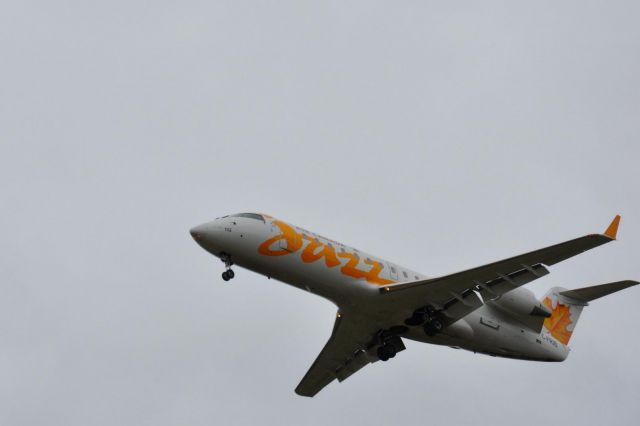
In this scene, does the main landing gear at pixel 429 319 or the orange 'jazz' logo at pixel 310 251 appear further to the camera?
the main landing gear at pixel 429 319

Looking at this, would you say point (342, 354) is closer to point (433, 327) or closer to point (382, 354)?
point (382, 354)

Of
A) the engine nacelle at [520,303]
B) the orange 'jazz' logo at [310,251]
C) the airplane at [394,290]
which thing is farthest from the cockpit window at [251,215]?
the engine nacelle at [520,303]

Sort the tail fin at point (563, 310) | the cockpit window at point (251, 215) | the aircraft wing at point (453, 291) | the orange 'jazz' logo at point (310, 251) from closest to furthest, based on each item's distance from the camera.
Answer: the aircraft wing at point (453, 291) → the orange 'jazz' logo at point (310, 251) → the cockpit window at point (251, 215) → the tail fin at point (563, 310)

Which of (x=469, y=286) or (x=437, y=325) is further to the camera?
(x=437, y=325)

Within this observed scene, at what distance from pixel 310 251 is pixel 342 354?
6225mm

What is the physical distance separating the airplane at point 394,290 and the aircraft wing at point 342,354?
0.04m

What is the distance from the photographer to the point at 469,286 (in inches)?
1017

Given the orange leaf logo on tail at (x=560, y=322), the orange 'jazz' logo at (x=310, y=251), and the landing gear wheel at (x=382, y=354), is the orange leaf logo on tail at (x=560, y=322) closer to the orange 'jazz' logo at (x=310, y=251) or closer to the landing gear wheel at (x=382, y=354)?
the landing gear wheel at (x=382, y=354)

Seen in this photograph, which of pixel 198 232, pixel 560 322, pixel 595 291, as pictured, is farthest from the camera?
pixel 560 322

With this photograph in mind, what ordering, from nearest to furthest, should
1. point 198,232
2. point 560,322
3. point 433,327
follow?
point 198,232
point 433,327
point 560,322

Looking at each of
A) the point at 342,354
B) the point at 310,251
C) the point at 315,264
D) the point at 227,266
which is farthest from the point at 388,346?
the point at 227,266

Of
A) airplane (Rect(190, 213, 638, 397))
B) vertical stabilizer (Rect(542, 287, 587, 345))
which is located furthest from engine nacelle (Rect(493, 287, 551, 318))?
vertical stabilizer (Rect(542, 287, 587, 345))

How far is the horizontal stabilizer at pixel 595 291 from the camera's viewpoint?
26938mm

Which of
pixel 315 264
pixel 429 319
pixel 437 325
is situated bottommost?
pixel 437 325
